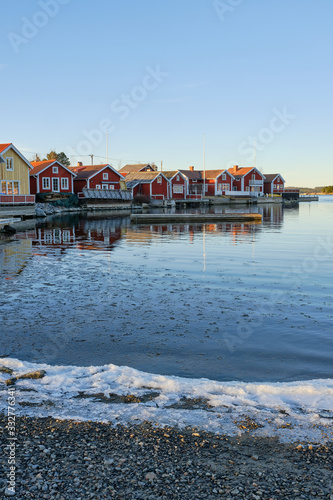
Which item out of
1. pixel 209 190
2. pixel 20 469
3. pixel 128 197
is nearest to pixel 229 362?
pixel 20 469

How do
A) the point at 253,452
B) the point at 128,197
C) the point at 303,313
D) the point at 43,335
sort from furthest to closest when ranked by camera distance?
the point at 128,197 → the point at 303,313 → the point at 43,335 → the point at 253,452

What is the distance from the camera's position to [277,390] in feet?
17.6

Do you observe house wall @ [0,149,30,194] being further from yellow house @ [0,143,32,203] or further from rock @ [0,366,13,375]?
rock @ [0,366,13,375]

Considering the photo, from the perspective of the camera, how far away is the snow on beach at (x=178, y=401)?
4.52 metres

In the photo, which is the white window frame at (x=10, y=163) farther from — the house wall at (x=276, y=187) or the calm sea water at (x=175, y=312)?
the house wall at (x=276, y=187)

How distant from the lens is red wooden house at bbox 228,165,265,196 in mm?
103000

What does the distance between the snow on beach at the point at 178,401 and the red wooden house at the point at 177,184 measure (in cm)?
7903

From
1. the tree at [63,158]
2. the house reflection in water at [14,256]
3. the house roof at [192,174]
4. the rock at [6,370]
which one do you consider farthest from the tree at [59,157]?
the rock at [6,370]

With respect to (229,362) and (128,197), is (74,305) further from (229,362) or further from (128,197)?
(128,197)

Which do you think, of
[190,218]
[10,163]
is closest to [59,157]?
[10,163]

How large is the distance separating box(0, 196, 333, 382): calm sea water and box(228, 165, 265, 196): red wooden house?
283 ft

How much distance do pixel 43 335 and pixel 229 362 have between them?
10.8 ft

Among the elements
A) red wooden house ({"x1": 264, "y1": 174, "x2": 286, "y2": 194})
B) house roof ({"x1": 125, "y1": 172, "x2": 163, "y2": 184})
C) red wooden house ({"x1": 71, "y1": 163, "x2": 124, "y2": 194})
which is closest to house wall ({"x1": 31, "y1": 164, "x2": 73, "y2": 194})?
red wooden house ({"x1": 71, "y1": 163, "x2": 124, "y2": 194})

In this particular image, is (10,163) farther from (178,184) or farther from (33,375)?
(178,184)
